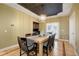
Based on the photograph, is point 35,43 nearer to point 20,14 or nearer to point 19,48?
point 19,48

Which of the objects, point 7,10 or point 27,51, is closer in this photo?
point 27,51

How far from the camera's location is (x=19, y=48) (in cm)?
252

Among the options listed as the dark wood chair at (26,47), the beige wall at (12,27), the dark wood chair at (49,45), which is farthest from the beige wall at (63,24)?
the dark wood chair at (26,47)

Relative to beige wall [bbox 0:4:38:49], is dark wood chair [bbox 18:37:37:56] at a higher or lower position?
lower

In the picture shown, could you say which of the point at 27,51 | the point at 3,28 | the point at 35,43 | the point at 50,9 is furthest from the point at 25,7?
the point at 27,51

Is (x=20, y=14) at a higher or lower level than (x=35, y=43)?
higher

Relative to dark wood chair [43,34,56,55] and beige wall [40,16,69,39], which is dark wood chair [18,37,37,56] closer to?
dark wood chair [43,34,56,55]

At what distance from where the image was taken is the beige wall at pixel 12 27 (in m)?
2.75

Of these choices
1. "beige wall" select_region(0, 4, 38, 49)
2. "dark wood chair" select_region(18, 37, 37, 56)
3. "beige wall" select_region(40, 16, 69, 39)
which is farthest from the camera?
"beige wall" select_region(0, 4, 38, 49)

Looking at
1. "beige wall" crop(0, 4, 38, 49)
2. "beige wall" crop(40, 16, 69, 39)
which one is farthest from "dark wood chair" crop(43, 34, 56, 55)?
"beige wall" crop(0, 4, 38, 49)

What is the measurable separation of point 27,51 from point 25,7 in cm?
143

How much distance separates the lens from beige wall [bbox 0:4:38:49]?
9.04 ft

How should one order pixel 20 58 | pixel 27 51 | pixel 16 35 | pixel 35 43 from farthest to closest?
pixel 16 35 < pixel 35 43 < pixel 27 51 < pixel 20 58

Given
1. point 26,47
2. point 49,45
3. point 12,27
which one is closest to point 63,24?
point 49,45
